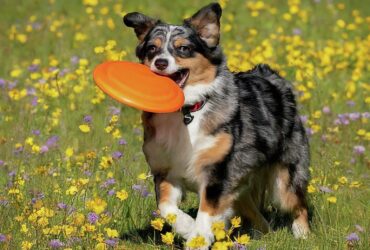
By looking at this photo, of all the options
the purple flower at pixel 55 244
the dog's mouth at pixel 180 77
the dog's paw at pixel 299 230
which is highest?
the dog's mouth at pixel 180 77

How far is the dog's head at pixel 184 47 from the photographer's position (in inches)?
209

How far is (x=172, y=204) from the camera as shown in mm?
5395

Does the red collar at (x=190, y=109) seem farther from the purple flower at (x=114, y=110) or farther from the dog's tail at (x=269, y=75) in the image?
the purple flower at (x=114, y=110)

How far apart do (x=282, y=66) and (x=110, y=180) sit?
161 inches

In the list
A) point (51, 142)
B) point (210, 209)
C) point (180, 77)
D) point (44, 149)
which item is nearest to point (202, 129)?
point (180, 77)

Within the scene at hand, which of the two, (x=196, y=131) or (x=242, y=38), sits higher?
(x=196, y=131)

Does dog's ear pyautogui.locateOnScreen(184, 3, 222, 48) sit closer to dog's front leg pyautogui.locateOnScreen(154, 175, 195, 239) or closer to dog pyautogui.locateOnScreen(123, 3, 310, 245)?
dog pyautogui.locateOnScreen(123, 3, 310, 245)

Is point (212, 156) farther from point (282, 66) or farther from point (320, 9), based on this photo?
point (320, 9)

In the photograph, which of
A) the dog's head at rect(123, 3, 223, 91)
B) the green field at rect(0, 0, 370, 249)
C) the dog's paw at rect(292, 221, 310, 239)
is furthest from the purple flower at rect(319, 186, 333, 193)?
the dog's head at rect(123, 3, 223, 91)

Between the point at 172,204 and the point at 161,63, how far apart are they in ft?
3.10

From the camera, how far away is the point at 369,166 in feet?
23.9

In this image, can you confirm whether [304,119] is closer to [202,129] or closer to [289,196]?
[289,196]

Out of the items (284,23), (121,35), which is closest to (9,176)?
(121,35)

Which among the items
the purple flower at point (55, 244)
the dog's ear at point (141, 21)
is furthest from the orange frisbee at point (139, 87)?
the purple flower at point (55, 244)
